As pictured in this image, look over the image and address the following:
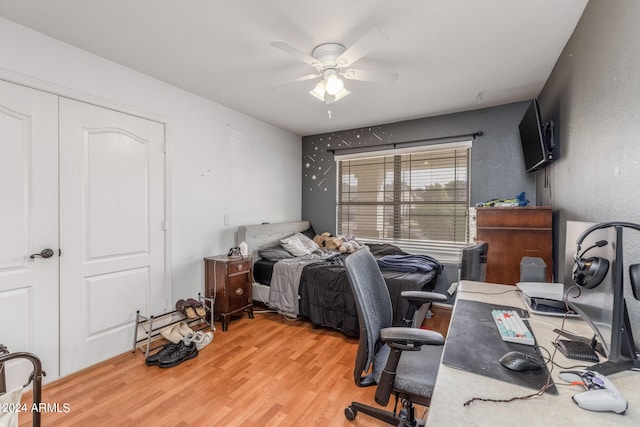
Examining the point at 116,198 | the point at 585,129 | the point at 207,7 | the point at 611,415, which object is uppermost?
the point at 207,7

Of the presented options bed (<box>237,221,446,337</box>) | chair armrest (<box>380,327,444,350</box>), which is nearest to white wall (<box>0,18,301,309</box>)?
bed (<box>237,221,446,337</box>)

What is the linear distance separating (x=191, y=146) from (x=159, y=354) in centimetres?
204

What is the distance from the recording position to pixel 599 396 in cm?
73

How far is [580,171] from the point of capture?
1.88m

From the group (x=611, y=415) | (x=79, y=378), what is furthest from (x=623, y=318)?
(x=79, y=378)

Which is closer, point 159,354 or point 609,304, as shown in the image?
point 609,304

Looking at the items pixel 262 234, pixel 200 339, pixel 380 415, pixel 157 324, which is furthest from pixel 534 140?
pixel 157 324

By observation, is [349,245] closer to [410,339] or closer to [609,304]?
[410,339]

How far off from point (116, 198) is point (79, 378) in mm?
1412

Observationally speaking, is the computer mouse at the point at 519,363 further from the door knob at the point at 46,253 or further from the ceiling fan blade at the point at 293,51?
the door knob at the point at 46,253

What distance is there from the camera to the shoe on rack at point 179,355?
2301 mm

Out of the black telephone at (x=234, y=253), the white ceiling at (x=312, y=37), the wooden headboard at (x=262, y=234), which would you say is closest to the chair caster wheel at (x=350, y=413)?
the black telephone at (x=234, y=253)

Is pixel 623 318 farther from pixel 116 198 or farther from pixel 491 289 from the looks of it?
pixel 116 198

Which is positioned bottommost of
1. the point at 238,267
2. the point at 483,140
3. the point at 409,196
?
the point at 238,267
